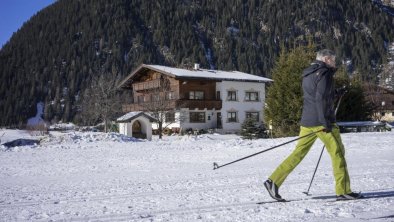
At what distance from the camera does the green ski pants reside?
16.2 ft

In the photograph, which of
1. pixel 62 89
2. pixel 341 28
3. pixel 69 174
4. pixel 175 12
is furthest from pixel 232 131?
pixel 341 28

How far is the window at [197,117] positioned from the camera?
4869 cm

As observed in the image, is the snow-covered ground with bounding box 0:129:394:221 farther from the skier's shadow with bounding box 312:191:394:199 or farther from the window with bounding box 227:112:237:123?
the window with bounding box 227:112:237:123

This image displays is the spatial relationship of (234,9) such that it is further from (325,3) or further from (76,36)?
(76,36)

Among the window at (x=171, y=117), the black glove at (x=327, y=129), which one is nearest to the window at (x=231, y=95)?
the window at (x=171, y=117)

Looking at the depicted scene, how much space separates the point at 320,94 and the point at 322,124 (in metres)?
0.35

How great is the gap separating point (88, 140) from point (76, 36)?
4657 inches

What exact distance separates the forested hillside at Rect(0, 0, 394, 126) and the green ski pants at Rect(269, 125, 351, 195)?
105 m

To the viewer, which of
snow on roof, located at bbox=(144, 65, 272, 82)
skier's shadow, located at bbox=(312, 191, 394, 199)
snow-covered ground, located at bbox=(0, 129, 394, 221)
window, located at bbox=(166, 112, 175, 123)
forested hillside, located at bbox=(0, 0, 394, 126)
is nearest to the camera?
snow-covered ground, located at bbox=(0, 129, 394, 221)

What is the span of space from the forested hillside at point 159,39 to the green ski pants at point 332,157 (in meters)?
105

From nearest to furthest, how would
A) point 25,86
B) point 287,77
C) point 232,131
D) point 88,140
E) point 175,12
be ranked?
point 88,140
point 287,77
point 232,131
point 25,86
point 175,12

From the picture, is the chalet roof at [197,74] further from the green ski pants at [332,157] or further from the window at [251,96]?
the green ski pants at [332,157]

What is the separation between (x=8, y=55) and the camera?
12631 centimetres

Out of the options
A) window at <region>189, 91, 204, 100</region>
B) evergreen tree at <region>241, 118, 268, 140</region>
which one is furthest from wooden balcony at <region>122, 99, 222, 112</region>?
evergreen tree at <region>241, 118, 268, 140</region>
